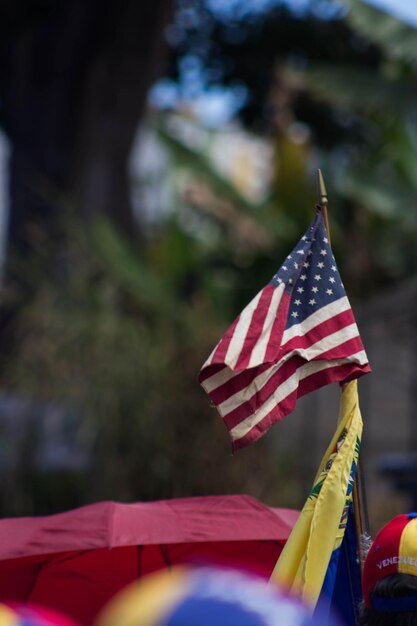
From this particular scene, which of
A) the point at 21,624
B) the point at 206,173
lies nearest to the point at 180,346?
the point at 206,173

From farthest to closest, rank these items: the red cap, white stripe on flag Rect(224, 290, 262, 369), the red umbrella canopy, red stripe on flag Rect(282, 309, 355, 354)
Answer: the red umbrella canopy < red stripe on flag Rect(282, 309, 355, 354) < white stripe on flag Rect(224, 290, 262, 369) < the red cap

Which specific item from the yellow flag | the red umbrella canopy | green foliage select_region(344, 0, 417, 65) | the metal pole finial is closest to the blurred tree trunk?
green foliage select_region(344, 0, 417, 65)

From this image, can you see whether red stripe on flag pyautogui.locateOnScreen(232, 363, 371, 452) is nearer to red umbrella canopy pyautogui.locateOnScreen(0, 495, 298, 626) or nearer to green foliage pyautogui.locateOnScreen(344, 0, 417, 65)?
red umbrella canopy pyautogui.locateOnScreen(0, 495, 298, 626)

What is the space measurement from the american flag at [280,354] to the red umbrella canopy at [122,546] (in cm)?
81

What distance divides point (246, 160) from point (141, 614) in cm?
4859

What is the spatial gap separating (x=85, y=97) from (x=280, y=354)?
13.4 m

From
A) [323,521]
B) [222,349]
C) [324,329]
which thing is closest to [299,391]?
[324,329]

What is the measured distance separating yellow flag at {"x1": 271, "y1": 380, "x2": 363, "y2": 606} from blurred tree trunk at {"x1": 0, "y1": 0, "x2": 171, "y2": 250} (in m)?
12.9

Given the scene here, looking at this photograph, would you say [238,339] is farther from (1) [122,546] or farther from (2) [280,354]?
(1) [122,546]

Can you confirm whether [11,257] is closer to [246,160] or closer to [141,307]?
[141,307]

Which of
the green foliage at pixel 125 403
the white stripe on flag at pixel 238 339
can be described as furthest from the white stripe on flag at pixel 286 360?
the green foliage at pixel 125 403

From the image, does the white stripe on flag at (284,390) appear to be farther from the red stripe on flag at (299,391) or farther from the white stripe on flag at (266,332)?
the white stripe on flag at (266,332)

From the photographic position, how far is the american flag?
401 cm

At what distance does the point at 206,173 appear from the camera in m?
15.4
